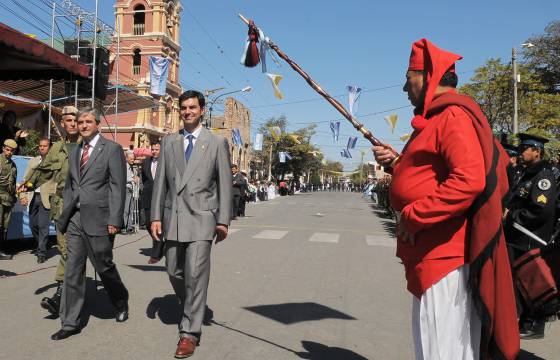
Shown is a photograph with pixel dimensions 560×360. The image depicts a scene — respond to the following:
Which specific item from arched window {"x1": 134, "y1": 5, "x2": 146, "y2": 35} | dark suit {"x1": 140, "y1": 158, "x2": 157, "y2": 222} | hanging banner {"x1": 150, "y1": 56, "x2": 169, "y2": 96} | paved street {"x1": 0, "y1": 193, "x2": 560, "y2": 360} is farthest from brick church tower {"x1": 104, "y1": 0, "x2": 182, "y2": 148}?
paved street {"x1": 0, "y1": 193, "x2": 560, "y2": 360}

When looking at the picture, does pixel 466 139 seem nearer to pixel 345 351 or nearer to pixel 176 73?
pixel 345 351

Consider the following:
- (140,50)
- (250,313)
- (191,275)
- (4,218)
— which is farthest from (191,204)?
(140,50)

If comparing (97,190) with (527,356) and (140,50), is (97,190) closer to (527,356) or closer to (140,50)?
(527,356)

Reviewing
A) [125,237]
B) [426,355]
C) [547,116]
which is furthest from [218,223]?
[547,116]

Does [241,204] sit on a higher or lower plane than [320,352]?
higher

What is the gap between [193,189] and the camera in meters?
4.24

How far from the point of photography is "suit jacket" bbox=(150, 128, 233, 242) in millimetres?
4188

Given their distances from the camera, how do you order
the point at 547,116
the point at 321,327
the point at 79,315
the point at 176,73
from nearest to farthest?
1. the point at 79,315
2. the point at 321,327
3. the point at 547,116
4. the point at 176,73

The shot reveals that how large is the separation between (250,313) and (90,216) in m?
1.83

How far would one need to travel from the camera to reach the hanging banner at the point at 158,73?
26.7 meters

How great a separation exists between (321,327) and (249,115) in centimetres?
7209

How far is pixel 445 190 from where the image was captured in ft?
7.59

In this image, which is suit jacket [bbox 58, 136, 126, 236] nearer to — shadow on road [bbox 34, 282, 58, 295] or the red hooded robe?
shadow on road [bbox 34, 282, 58, 295]

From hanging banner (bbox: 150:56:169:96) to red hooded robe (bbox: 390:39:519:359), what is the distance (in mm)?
25745
